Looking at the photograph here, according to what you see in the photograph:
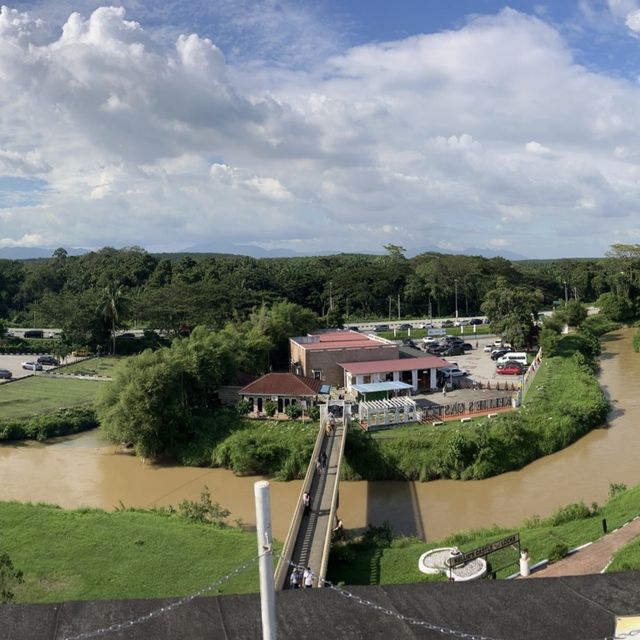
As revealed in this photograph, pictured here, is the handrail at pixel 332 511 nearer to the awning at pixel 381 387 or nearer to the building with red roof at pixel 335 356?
the awning at pixel 381 387

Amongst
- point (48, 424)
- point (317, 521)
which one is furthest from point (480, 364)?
point (317, 521)

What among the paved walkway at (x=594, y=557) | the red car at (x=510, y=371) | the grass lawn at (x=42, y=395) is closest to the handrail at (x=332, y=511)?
the paved walkway at (x=594, y=557)

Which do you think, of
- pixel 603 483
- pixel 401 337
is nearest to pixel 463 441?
pixel 603 483

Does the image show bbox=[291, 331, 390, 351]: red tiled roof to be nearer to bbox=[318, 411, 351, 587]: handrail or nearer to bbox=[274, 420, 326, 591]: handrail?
bbox=[318, 411, 351, 587]: handrail

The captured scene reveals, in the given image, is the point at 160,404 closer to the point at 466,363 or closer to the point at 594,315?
the point at 466,363

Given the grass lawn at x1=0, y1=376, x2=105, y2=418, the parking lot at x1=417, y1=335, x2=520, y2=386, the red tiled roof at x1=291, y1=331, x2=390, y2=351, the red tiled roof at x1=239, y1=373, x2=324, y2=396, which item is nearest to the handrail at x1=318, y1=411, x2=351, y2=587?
the red tiled roof at x1=239, y1=373, x2=324, y2=396

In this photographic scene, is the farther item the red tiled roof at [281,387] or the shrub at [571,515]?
the red tiled roof at [281,387]
